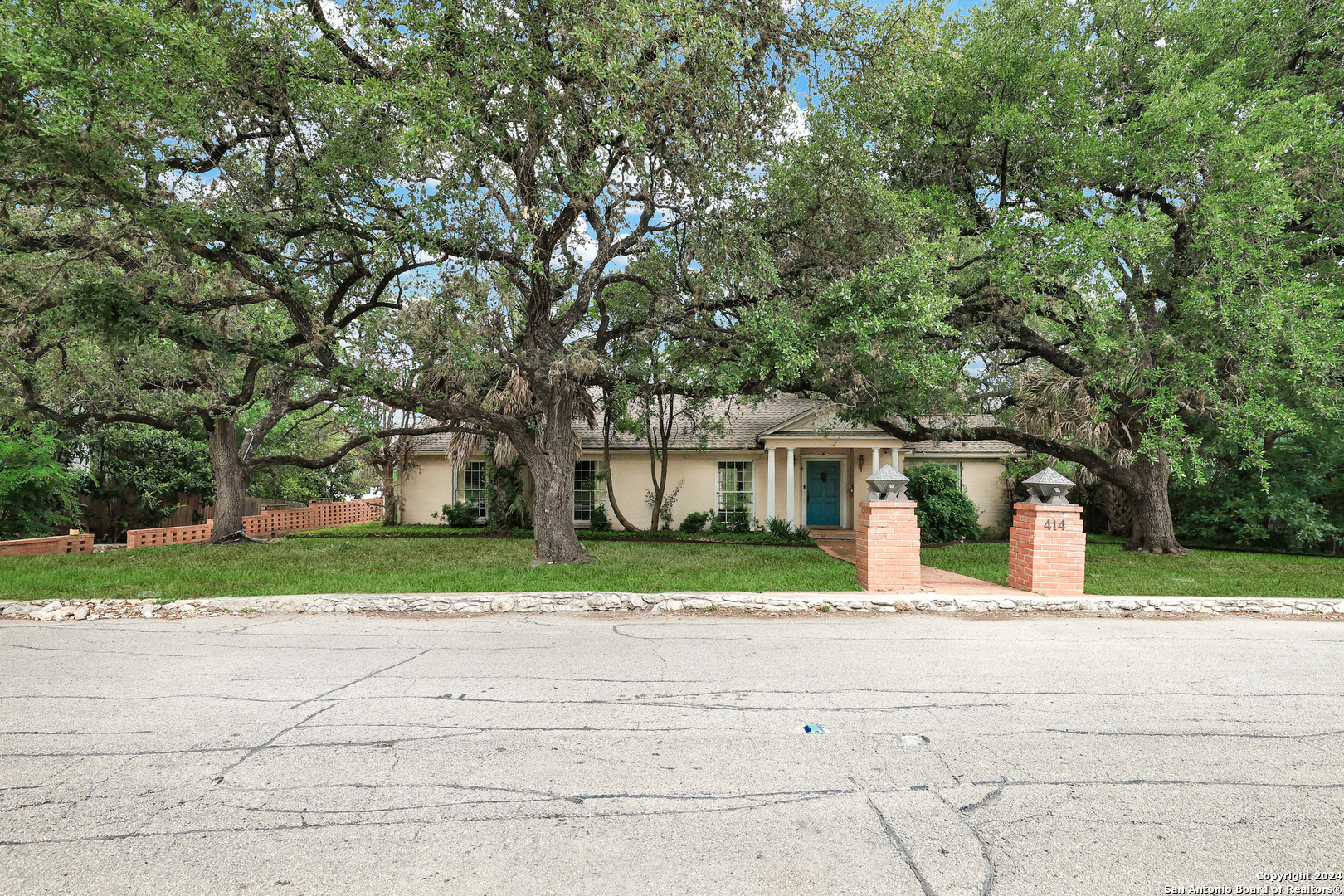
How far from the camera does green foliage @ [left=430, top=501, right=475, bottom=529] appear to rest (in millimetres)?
21891

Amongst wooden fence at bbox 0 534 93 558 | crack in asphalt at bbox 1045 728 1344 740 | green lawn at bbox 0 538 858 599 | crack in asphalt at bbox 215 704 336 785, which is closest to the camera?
crack in asphalt at bbox 215 704 336 785

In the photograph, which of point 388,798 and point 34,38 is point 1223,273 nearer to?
point 388,798

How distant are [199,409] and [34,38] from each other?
10.3 m

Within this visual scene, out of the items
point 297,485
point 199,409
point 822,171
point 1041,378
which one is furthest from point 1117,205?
point 297,485

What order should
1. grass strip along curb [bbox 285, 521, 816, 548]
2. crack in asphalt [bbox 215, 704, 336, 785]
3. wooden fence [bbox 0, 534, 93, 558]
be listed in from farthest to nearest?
grass strip along curb [bbox 285, 521, 816, 548]
wooden fence [bbox 0, 534, 93, 558]
crack in asphalt [bbox 215, 704, 336, 785]

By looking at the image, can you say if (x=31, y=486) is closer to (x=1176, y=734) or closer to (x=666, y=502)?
(x=666, y=502)

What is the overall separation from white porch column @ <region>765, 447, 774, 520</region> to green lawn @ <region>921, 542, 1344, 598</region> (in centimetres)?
531

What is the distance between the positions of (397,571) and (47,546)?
30.5 feet

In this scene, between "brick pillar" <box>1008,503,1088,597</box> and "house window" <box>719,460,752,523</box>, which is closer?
"brick pillar" <box>1008,503,1088,597</box>

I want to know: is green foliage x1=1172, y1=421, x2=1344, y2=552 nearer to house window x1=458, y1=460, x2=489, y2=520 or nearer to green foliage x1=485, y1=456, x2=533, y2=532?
green foliage x1=485, y1=456, x2=533, y2=532

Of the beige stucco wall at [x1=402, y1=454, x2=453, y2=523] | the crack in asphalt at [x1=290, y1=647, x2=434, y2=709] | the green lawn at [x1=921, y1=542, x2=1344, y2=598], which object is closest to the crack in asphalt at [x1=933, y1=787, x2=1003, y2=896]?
the crack in asphalt at [x1=290, y1=647, x2=434, y2=709]

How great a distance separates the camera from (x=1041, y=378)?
1656 cm

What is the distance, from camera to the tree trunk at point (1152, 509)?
16062 mm

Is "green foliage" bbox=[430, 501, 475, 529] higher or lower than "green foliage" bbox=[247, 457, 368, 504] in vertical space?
lower
